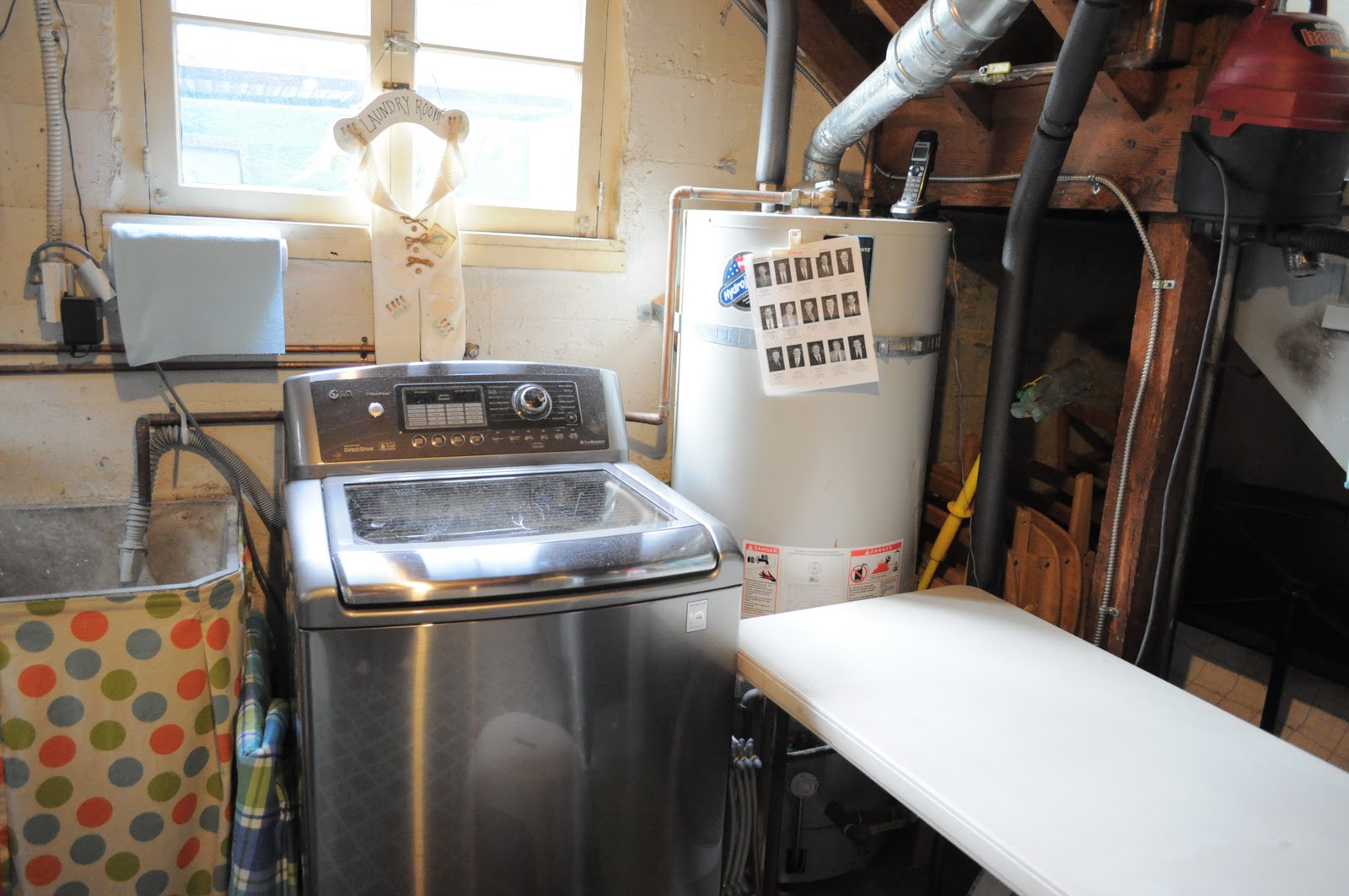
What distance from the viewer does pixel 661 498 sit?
165 centimetres

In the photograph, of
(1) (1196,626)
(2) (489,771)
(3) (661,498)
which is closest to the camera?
(2) (489,771)

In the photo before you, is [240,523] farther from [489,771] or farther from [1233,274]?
[1233,274]

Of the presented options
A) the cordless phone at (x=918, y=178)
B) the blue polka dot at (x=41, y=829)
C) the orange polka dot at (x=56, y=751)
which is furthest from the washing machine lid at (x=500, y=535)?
the cordless phone at (x=918, y=178)

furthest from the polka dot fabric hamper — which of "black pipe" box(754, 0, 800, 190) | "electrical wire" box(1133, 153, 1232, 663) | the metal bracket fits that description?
"electrical wire" box(1133, 153, 1232, 663)

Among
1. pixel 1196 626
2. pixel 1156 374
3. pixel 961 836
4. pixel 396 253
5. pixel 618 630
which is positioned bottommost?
pixel 1196 626

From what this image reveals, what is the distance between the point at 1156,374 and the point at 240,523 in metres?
1.71

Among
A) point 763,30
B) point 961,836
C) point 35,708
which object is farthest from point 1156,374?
point 35,708

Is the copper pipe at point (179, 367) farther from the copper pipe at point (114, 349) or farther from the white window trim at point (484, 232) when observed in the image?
the white window trim at point (484, 232)

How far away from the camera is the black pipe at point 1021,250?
155cm

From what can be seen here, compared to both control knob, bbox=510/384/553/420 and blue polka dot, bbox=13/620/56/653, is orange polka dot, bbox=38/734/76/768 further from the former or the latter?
control knob, bbox=510/384/553/420

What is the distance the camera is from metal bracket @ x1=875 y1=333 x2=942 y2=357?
1.84 meters

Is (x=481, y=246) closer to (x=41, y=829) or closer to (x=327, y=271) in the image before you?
(x=327, y=271)

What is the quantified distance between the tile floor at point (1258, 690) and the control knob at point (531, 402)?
1.68m

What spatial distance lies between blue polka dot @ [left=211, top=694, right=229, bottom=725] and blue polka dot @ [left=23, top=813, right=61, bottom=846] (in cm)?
27
